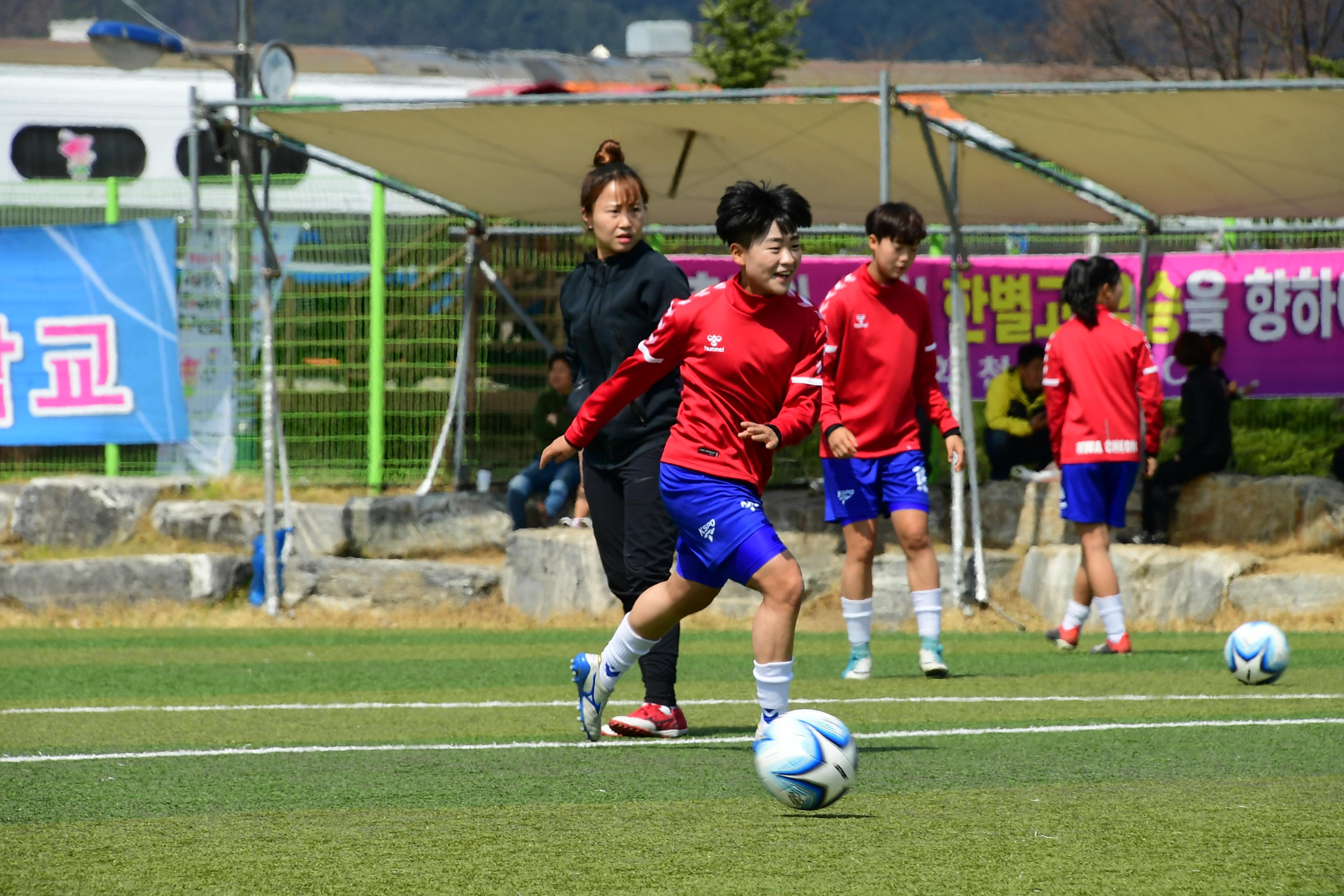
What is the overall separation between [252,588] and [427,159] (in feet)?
11.3

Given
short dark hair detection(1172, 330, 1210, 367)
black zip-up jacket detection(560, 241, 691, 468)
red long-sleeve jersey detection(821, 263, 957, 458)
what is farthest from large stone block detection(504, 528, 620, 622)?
black zip-up jacket detection(560, 241, 691, 468)

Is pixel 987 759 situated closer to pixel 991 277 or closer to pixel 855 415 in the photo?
pixel 855 415

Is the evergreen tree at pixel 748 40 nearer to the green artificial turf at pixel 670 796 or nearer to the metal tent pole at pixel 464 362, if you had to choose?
the metal tent pole at pixel 464 362

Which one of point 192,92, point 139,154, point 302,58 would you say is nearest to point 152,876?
point 192,92

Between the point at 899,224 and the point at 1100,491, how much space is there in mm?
2321

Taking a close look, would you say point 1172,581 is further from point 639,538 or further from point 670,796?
point 670,796

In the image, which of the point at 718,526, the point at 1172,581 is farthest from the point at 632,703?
the point at 1172,581

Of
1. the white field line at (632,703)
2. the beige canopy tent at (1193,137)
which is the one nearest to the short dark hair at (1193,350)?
the beige canopy tent at (1193,137)

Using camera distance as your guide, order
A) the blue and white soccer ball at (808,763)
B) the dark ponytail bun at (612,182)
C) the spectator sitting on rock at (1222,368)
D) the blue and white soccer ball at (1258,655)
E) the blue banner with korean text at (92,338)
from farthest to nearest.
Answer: the blue banner with korean text at (92,338) → the spectator sitting on rock at (1222,368) → the blue and white soccer ball at (1258,655) → the dark ponytail bun at (612,182) → the blue and white soccer ball at (808,763)

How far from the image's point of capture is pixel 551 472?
43.1 feet

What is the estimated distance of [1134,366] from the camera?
30.2ft

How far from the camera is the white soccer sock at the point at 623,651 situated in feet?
18.9

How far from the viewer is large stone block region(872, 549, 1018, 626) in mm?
11523

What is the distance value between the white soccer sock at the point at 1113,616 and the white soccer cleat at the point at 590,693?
4135 mm
